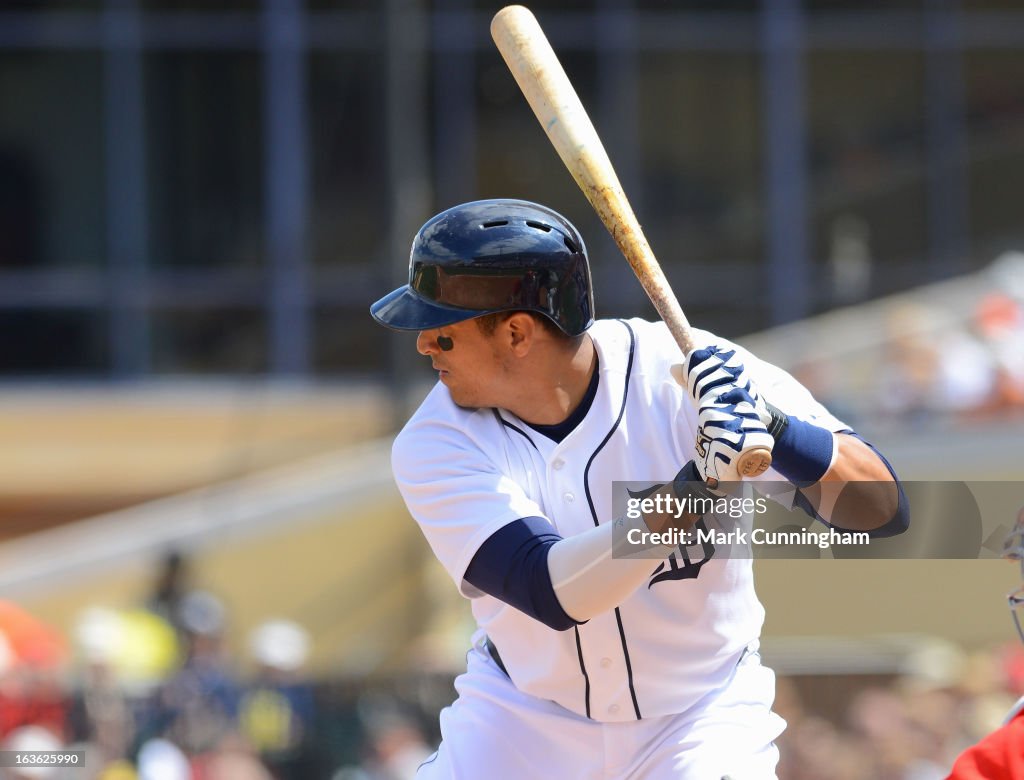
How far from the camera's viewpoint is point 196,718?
649cm

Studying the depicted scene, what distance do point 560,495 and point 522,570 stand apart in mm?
264

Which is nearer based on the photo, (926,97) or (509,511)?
(509,511)

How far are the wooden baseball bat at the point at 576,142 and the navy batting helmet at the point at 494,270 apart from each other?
123 mm

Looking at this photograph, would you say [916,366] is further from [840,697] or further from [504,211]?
[504,211]

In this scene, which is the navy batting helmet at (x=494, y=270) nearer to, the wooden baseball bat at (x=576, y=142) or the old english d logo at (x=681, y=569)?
the wooden baseball bat at (x=576, y=142)

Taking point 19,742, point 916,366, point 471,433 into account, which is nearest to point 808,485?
point 471,433

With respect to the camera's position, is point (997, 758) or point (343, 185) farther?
point (343, 185)

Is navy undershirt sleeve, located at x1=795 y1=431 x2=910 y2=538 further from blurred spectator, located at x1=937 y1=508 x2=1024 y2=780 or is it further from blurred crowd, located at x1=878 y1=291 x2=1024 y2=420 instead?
blurred crowd, located at x1=878 y1=291 x2=1024 y2=420

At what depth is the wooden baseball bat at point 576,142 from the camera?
2.81 m

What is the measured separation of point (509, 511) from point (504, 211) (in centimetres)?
56

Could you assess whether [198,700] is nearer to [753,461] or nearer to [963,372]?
[753,461]

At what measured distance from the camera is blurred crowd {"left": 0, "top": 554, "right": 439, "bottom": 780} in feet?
19.9

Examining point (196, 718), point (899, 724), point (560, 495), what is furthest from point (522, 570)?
point (196, 718)

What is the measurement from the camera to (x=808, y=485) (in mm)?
2549
